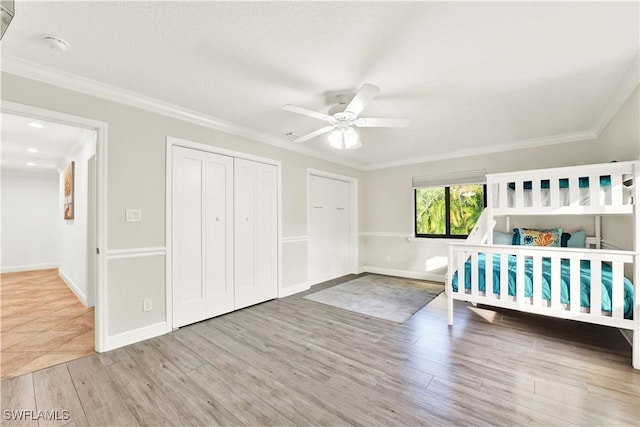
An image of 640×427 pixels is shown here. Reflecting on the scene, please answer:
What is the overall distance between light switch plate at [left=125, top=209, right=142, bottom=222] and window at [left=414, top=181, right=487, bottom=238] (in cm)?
439

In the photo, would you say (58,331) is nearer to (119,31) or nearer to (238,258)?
(238,258)

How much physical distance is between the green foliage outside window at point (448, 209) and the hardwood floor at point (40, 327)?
495cm

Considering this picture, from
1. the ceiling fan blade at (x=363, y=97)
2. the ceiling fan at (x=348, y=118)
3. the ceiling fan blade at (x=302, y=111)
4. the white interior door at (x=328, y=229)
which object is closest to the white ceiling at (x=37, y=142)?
the ceiling fan blade at (x=302, y=111)

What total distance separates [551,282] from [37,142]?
22.2 ft

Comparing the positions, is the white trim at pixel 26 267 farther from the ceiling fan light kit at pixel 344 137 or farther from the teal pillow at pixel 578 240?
the teal pillow at pixel 578 240

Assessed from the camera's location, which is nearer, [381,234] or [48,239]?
[381,234]

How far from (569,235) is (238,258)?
4.36 meters

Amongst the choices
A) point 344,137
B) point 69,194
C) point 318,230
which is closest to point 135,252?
point 344,137

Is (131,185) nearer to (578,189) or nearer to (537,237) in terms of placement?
(578,189)

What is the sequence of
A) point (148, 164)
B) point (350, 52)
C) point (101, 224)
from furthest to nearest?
point (148, 164), point (101, 224), point (350, 52)

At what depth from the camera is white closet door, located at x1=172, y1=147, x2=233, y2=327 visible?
282 cm

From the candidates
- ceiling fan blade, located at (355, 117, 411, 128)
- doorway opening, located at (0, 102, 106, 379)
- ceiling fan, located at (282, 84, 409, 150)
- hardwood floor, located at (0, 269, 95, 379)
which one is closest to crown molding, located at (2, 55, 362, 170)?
doorway opening, located at (0, 102, 106, 379)

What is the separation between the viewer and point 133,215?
2.50 m

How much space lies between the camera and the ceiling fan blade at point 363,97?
1940 millimetres
